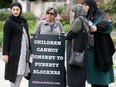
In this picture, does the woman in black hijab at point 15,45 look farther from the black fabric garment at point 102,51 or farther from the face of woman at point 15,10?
the black fabric garment at point 102,51

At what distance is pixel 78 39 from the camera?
773 centimetres

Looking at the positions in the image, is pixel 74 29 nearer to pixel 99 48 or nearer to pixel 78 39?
pixel 78 39

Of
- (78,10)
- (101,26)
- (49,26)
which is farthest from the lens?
(49,26)

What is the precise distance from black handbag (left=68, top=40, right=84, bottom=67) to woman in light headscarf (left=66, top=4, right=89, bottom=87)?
63mm

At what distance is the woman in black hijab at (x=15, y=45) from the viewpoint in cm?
763

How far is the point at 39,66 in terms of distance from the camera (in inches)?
329

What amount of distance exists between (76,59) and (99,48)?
1.94ft

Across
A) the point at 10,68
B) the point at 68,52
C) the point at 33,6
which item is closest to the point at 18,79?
the point at 10,68

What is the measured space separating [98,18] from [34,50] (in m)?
1.30

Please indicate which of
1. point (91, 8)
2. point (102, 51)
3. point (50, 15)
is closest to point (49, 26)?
point (50, 15)

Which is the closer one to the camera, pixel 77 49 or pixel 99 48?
pixel 77 49

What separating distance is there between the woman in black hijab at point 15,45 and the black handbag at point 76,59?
31.6 inches

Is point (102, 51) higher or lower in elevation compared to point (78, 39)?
lower

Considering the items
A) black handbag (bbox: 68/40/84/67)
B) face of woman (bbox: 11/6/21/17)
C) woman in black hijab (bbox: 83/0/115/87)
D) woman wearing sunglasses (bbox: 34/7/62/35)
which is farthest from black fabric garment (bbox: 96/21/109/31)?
face of woman (bbox: 11/6/21/17)
